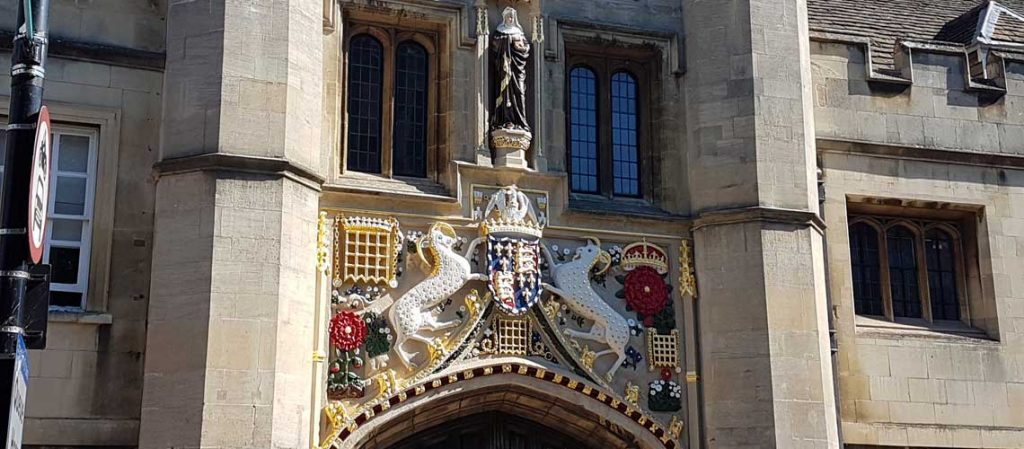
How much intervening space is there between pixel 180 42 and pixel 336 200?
2.19m

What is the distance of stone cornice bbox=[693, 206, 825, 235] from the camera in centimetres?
1444

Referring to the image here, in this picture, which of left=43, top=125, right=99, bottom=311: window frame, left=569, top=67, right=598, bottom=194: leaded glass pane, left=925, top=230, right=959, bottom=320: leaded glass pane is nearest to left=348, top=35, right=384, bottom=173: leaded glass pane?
left=569, top=67, right=598, bottom=194: leaded glass pane

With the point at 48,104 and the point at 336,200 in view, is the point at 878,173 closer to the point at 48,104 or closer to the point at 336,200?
the point at 336,200

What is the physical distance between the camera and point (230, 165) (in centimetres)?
1264

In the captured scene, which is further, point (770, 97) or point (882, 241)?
point (882, 241)

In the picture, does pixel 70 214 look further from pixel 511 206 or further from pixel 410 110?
pixel 511 206

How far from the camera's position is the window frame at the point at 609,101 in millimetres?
15211

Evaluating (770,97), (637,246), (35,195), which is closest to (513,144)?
(637,246)

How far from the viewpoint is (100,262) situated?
43.5ft

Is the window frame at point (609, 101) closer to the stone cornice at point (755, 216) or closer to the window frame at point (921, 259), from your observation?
the stone cornice at point (755, 216)

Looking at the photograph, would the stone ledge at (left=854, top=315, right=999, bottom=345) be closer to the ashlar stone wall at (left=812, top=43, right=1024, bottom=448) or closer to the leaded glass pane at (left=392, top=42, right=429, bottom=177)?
the ashlar stone wall at (left=812, top=43, right=1024, bottom=448)

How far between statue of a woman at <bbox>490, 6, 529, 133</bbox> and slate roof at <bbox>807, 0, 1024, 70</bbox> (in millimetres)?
5543

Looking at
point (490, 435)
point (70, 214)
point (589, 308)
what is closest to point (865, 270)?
point (589, 308)

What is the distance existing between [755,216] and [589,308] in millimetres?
2074
